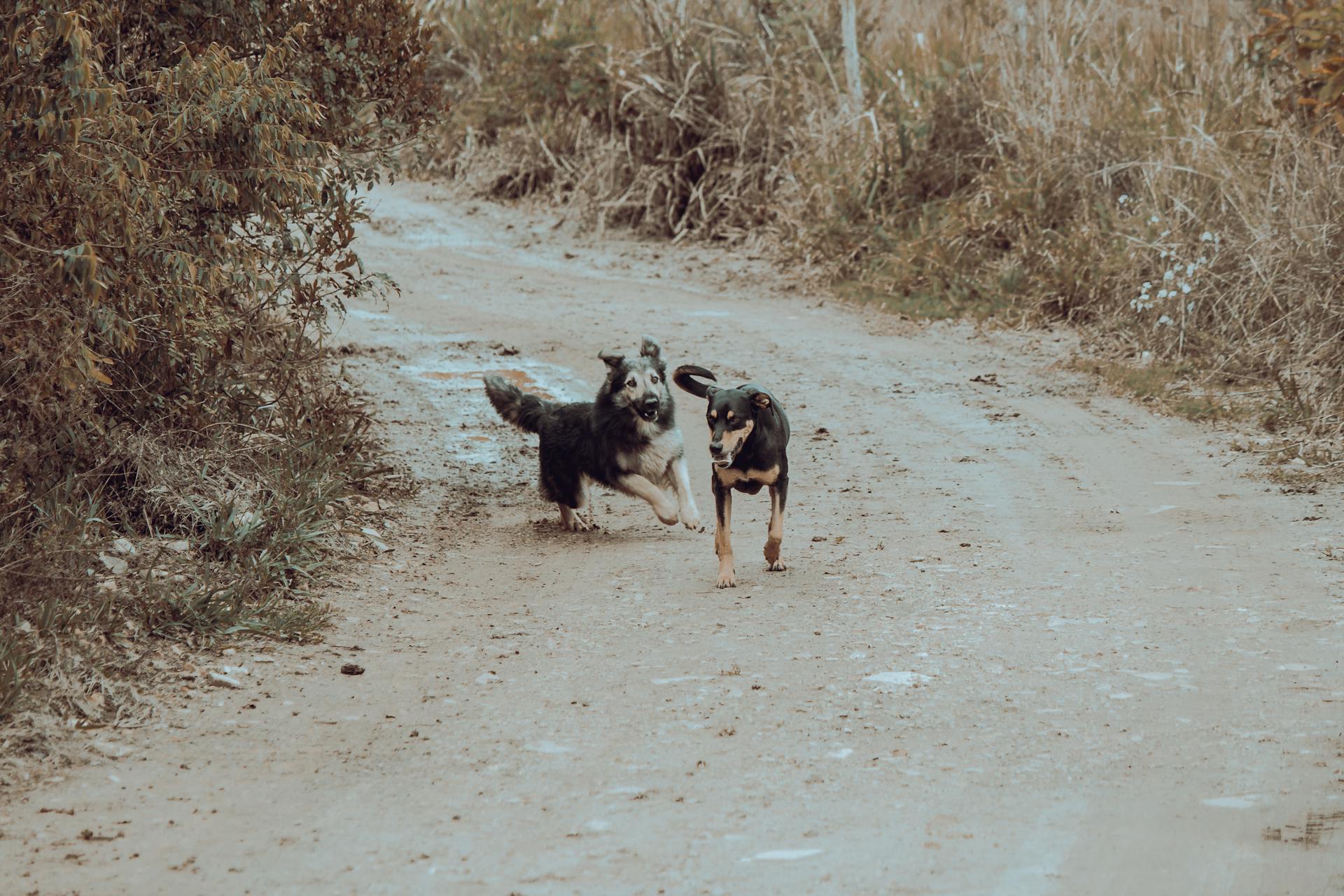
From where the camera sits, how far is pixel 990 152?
16.5m

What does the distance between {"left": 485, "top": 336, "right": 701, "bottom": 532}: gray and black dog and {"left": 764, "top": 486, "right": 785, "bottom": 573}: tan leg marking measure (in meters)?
1.22

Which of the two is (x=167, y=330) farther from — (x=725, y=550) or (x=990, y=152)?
(x=990, y=152)

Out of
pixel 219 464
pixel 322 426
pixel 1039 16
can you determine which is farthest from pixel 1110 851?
pixel 1039 16

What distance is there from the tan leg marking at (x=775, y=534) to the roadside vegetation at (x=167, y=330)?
2234mm

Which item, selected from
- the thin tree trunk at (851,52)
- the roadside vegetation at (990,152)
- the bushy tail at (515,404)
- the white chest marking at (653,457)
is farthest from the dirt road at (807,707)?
the thin tree trunk at (851,52)

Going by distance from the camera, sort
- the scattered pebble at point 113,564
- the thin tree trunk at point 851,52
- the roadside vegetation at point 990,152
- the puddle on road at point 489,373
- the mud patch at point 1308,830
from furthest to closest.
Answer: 1. the thin tree trunk at point 851,52
2. the puddle on road at point 489,373
3. the roadside vegetation at point 990,152
4. the scattered pebble at point 113,564
5. the mud patch at point 1308,830

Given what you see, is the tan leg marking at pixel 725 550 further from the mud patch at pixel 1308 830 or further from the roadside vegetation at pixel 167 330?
the mud patch at pixel 1308 830

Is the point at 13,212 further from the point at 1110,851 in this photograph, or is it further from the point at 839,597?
the point at 1110,851

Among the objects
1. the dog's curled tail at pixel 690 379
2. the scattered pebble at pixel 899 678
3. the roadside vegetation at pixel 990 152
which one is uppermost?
the roadside vegetation at pixel 990 152

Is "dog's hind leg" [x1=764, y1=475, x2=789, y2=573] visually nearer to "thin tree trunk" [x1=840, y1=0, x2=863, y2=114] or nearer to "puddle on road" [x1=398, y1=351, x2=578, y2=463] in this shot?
"puddle on road" [x1=398, y1=351, x2=578, y2=463]

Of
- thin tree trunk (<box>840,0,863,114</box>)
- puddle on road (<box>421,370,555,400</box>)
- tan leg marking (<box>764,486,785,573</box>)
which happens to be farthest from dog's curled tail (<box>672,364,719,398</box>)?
thin tree trunk (<box>840,0,863,114</box>)

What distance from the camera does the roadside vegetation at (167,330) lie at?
18.9 feet

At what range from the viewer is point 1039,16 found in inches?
692

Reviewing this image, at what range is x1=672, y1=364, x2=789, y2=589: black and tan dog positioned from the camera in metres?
7.09
